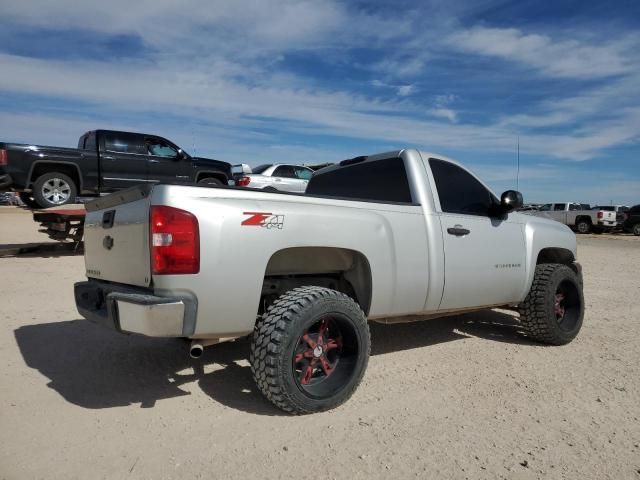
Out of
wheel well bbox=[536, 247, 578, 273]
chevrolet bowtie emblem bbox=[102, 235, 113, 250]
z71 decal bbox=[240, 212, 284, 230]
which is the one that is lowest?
wheel well bbox=[536, 247, 578, 273]

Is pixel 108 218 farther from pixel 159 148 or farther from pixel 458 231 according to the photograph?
pixel 159 148

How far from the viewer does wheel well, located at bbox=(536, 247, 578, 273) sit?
209 inches

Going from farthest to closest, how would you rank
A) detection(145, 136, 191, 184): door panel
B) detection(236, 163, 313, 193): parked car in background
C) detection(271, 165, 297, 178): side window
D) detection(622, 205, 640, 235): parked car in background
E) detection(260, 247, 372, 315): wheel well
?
detection(622, 205, 640, 235): parked car in background → detection(271, 165, 297, 178): side window → detection(236, 163, 313, 193): parked car in background → detection(145, 136, 191, 184): door panel → detection(260, 247, 372, 315): wheel well

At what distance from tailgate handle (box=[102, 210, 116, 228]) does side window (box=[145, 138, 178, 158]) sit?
849cm

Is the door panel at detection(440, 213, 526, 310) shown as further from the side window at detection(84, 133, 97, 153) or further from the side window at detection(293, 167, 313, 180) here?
the side window at detection(293, 167, 313, 180)

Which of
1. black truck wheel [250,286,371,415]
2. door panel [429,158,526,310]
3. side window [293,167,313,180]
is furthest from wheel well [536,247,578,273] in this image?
side window [293,167,313,180]

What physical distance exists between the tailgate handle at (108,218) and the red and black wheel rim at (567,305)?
14.0 ft

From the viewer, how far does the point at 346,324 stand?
3291 mm

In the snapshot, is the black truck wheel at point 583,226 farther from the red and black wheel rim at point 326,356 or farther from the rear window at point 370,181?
the red and black wheel rim at point 326,356

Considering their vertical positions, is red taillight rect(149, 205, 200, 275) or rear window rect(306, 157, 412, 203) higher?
rear window rect(306, 157, 412, 203)

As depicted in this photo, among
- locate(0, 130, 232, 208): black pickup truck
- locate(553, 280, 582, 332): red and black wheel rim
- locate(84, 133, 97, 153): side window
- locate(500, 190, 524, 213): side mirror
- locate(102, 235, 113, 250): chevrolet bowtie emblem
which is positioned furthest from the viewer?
locate(84, 133, 97, 153): side window

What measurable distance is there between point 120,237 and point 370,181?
2288 mm

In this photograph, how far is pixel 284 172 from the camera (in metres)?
15.5

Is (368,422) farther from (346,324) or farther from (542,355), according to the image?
(542,355)
